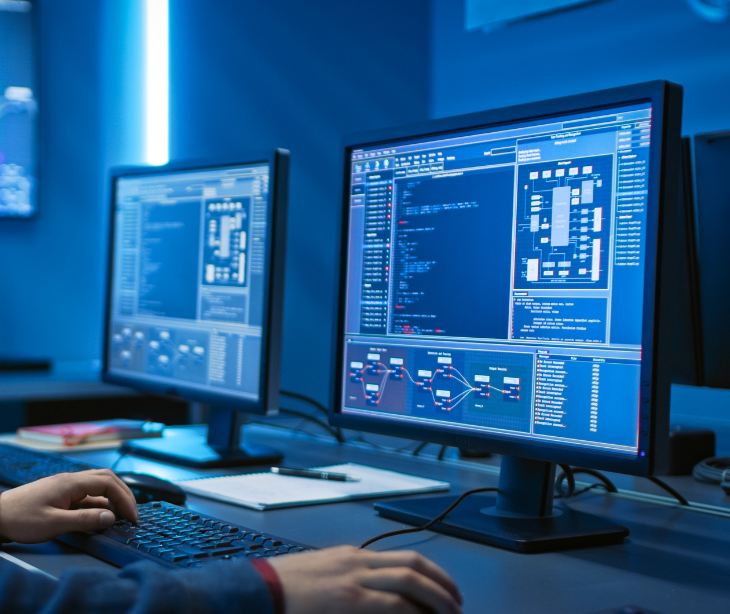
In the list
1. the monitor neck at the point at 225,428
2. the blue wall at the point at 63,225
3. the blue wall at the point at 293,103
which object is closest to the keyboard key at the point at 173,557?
the monitor neck at the point at 225,428

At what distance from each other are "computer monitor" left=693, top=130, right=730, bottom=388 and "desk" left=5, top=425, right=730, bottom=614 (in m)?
0.22

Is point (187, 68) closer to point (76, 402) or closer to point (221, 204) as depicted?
point (76, 402)

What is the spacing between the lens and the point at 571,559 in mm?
852

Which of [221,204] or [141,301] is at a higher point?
[221,204]

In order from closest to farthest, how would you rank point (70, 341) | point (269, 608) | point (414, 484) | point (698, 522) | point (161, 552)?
point (269, 608) < point (161, 552) < point (698, 522) < point (414, 484) < point (70, 341)

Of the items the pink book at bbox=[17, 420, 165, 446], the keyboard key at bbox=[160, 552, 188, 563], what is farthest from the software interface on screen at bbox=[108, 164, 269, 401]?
the keyboard key at bbox=[160, 552, 188, 563]

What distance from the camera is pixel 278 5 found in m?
2.59

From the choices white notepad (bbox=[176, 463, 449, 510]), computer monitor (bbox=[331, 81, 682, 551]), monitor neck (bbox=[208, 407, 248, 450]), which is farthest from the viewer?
monitor neck (bbox=[208, 407, 248, 450])

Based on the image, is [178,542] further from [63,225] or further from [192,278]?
[63,225]

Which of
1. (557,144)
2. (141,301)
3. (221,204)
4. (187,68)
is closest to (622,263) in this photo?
(557,144)

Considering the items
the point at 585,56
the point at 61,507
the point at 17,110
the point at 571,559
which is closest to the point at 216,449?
the point at 61,507

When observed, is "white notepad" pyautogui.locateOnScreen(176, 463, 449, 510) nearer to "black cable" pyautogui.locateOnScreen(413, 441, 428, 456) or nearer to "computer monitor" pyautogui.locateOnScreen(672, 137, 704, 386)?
"black cable" pyautogui.locateOnScreen(413, 441, 428, 456)

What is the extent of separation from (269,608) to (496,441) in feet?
1.47

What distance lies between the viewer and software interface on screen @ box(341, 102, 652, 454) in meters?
0.84
